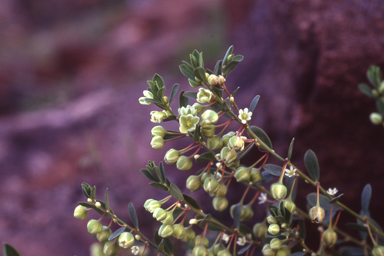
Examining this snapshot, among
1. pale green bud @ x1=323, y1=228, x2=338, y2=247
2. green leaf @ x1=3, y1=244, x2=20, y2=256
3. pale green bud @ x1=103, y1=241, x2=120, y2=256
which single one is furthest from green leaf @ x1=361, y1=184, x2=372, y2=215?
green leaf @ x1=3, y1=244, x2=20, y2=256

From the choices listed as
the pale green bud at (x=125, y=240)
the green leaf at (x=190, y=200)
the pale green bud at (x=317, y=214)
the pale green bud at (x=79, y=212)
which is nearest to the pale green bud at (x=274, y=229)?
the pale green bud at (x=317, y=214)

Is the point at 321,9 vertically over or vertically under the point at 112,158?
over

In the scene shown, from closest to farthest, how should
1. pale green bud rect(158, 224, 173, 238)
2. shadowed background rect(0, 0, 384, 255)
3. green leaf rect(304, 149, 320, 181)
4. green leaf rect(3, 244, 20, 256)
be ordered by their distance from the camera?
green leaf rect(3, 244, 20, 256)
pale green bud rect(158, 224, 173, 238)
green leaf rect(304, 149, 320, 181)
shadowed background rect(0, 0, 384, 255)

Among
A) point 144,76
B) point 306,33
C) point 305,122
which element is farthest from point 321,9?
point 144,76

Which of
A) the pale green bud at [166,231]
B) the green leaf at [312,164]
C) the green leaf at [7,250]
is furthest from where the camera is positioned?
the green leaf at [312,164]

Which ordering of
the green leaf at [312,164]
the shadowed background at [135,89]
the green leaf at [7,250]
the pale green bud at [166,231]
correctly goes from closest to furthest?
the green leaf at [7,250] < the pale green bud at [166,231] < the green leaf at [312,164] < the shadowed background at [135,89]

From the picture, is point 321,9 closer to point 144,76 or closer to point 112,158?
point 112,158

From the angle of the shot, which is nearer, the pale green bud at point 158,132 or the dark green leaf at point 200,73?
the dark green leaf at point 200,73

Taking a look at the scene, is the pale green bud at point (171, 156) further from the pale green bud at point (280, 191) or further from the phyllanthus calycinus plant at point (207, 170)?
the pale green bud at point (280, 191)

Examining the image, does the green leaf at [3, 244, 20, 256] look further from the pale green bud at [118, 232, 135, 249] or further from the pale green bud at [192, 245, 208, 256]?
the pale green bud at [192, 245, 208, 256]
